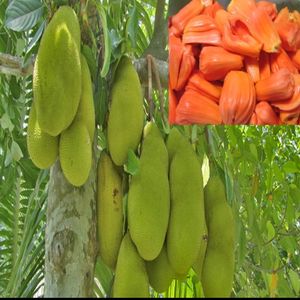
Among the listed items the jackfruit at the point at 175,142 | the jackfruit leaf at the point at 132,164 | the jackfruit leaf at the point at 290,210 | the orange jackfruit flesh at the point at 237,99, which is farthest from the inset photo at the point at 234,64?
the jackfruit leaf at the point at 290,210

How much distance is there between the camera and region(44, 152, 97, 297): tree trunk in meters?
0.81

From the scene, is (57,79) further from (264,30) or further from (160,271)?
(264,30)

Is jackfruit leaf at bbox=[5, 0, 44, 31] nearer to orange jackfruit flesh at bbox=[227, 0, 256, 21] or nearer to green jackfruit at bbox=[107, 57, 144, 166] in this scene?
green jackfruit at bbox=[107, 57, 144, 166]

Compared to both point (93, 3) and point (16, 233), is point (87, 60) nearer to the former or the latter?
point (93, 3)

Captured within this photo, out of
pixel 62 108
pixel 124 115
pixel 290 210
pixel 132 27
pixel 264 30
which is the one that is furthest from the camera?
pixel 290 210

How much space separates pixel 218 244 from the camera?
0.91 m

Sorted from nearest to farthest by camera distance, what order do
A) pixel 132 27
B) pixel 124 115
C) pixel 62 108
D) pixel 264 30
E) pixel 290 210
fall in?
1. pixel 62 108
2. pixel 124 115
3. pixel 132 27
4. pixel 264 30
5. pixel 290 210

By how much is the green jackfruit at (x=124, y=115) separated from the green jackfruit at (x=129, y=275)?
131mm

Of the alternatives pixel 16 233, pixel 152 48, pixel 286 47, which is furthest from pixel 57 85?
pixel 16 233

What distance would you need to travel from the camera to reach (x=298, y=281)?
1.35 metres

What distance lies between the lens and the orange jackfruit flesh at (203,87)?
3.66 ft

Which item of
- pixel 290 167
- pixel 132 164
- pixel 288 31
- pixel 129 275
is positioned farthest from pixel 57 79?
pixel 290 167

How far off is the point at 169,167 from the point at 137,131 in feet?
0.24

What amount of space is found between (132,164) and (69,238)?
139 mm
